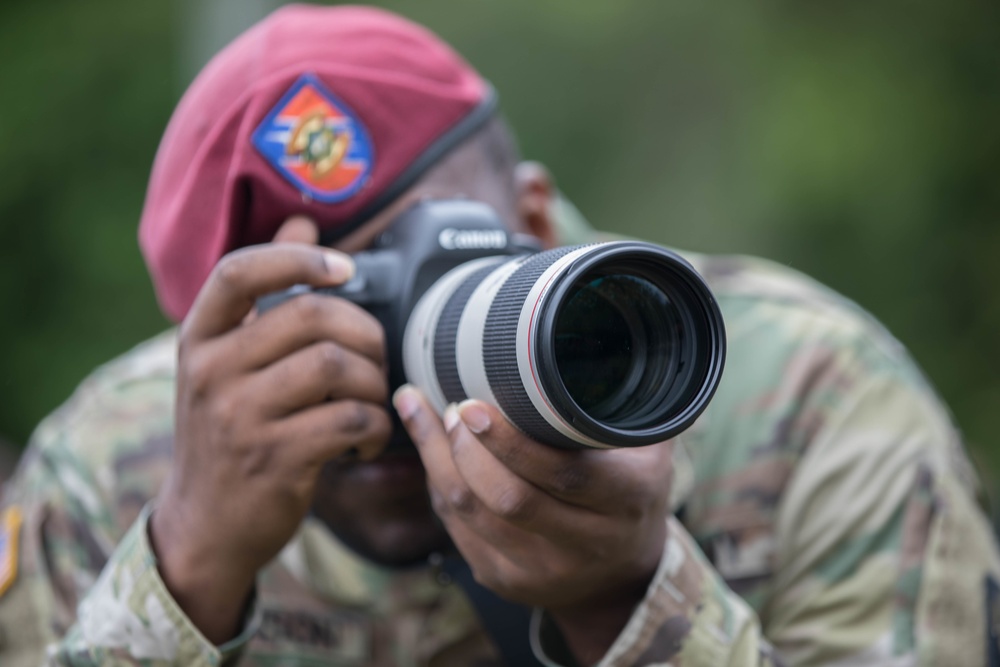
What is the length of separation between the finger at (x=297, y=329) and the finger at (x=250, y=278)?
0.8 inches

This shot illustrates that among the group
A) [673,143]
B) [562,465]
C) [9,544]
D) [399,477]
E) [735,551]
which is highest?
[562,465]

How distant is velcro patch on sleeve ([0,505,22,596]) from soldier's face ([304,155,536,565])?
1.36ft

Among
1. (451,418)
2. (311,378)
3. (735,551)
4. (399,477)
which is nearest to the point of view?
(451,418)

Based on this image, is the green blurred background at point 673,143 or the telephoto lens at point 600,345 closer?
the telephoto lens at point 600,345

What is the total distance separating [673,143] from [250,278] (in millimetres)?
3740

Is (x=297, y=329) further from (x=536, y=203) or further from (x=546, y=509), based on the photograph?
(x=536, y=203)

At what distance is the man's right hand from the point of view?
105cm

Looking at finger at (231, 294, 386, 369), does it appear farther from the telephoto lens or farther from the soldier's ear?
the soldier's ear

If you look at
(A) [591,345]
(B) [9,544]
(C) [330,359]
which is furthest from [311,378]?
(B) [9,544]

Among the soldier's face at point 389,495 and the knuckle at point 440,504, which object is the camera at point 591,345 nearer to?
the knuckle at point 440,504

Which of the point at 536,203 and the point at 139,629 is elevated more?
the point at 536,203

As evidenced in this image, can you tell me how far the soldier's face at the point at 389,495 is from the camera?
1.23m

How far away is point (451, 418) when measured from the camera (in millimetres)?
913

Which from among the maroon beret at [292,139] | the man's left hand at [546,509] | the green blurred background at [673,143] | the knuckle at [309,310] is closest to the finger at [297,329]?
the knuckle at [309,310]
